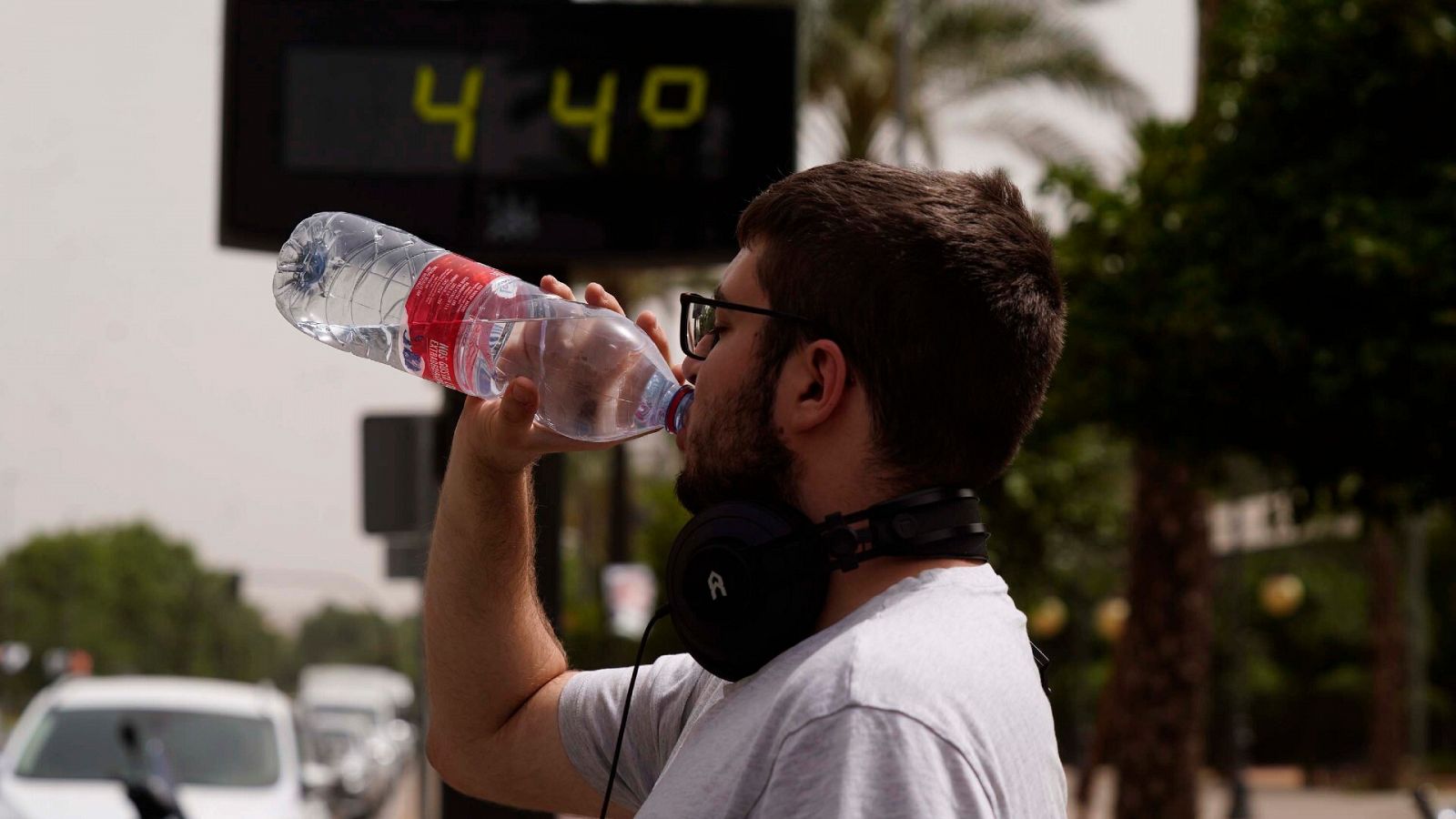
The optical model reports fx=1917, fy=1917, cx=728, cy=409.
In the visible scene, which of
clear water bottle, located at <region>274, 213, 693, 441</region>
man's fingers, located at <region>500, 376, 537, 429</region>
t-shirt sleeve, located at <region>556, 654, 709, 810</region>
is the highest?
clear water bottle, located at <region>274, 213, 693, 441</region>

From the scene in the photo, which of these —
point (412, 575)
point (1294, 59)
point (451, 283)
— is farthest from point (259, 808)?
point (451, 283)

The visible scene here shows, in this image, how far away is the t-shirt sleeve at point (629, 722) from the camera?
2482 mm

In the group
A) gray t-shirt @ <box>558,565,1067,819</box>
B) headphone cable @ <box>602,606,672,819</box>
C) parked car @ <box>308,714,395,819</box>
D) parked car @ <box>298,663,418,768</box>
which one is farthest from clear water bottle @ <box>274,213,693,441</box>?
parked car @ <box>298,663,418,768</box>

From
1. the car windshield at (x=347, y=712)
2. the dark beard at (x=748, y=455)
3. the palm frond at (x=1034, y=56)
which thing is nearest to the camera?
the dark beard at (x=748, y=455)

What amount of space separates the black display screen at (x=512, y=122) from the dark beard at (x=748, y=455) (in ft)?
11.2

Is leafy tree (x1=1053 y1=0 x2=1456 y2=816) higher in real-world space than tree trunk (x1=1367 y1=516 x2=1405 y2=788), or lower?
higher

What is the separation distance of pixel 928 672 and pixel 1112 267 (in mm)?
9321

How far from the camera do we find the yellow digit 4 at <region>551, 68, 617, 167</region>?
5.59 metres

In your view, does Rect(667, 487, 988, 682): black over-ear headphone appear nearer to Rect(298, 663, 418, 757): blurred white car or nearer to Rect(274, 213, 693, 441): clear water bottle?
Rect(274, 213, 693, 441): clear water bottle

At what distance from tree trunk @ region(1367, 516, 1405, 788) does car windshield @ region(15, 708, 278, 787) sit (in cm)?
2513

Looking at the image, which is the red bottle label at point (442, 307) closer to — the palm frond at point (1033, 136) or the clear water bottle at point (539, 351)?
the clear water bottle at point (539, 351)

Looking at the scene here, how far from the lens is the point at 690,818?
1.85 meters

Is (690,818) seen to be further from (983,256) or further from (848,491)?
(983,256)

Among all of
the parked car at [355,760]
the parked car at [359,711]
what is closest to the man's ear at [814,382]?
the parked car at [355,760]
